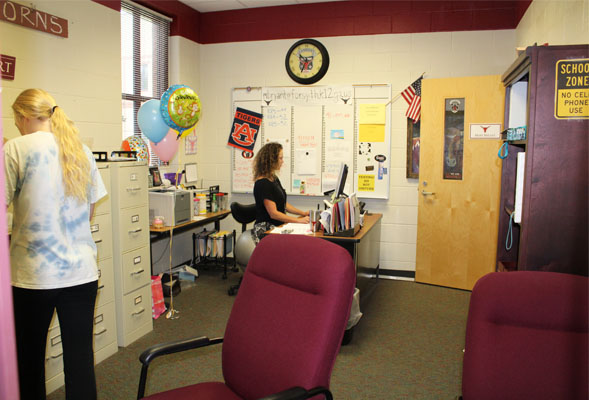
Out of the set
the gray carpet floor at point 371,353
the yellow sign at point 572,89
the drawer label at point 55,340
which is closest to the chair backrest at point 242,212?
the gray carpet floor at point 371,353

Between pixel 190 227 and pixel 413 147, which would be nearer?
pixel 190 227

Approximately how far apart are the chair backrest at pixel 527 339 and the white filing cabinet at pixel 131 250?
236 centimetres

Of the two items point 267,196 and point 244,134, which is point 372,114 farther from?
point 267,196

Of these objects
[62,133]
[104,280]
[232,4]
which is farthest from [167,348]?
[232,4]

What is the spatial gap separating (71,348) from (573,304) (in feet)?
6.34

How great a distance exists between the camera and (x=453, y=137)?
4.36 m

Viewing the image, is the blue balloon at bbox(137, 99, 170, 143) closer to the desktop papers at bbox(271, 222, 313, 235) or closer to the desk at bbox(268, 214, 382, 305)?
the desktop papers at bbox(271, 222, 313, 235)

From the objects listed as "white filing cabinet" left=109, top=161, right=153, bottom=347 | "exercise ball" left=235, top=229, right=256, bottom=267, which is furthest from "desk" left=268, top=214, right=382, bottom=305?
"white filing cabinet" left=109, top=161, right=153, bottom=347

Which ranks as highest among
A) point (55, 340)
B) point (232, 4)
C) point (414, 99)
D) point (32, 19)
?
point (232, 4)

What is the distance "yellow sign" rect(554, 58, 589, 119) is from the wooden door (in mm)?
2337

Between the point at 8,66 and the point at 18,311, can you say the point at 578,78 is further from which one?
the point at 8,66

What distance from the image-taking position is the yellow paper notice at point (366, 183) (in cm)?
484

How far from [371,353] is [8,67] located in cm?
306

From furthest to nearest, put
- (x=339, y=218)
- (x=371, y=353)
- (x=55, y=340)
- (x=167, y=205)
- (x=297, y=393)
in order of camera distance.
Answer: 1. (x=167, y=205)
2. (x=339, y=218)
3. (x=371, y=353)
4. (x=55, y=340)
5. (x=297, y=393)
